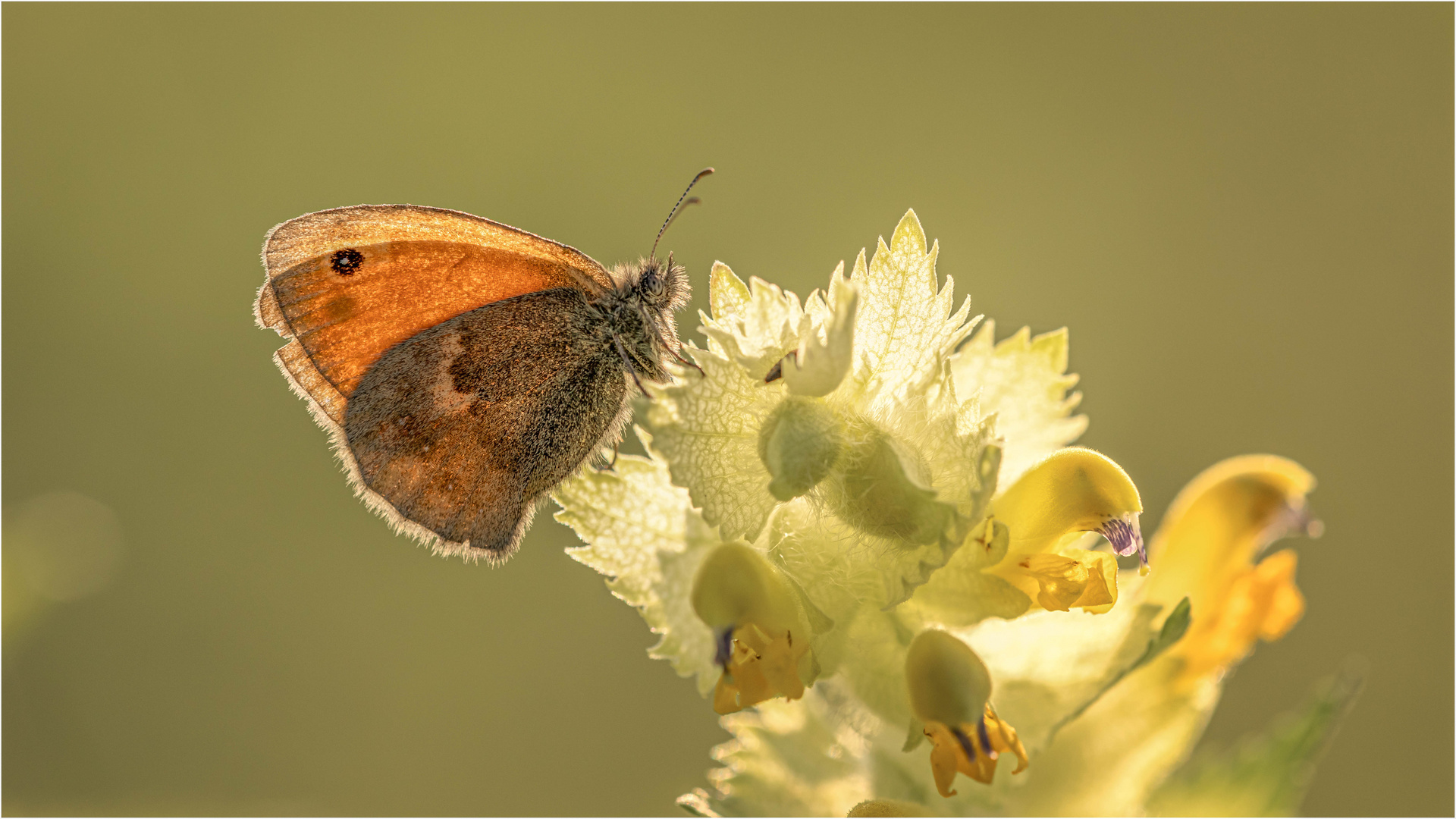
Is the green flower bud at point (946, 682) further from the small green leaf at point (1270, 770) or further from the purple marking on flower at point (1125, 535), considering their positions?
the small green leaf at point (1270, 770)

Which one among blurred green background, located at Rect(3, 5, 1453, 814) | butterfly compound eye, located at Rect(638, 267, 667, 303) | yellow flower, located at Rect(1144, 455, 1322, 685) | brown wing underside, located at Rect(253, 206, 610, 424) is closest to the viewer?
yellow flower, located at Rect(1144, 455, 1322, 685)

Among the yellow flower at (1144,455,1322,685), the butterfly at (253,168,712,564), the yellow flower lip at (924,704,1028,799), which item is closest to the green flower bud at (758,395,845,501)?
the yellow flower lip at (924,704,1028,799)

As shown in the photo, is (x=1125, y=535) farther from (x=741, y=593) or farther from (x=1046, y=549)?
(x=741, y=593)

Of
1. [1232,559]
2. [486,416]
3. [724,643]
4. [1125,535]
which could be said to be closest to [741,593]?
[724,643]

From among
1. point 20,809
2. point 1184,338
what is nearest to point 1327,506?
point 1184,338

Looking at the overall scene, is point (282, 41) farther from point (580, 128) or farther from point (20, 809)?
point (20, 809)

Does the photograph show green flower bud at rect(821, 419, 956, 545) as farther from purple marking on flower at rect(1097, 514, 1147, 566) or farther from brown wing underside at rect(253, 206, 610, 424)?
brown wing underside at rect(253, 206, 610, 424)

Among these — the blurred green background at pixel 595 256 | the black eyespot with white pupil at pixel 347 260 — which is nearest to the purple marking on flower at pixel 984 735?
the black eyespot with white pupil at pixel 347 260
